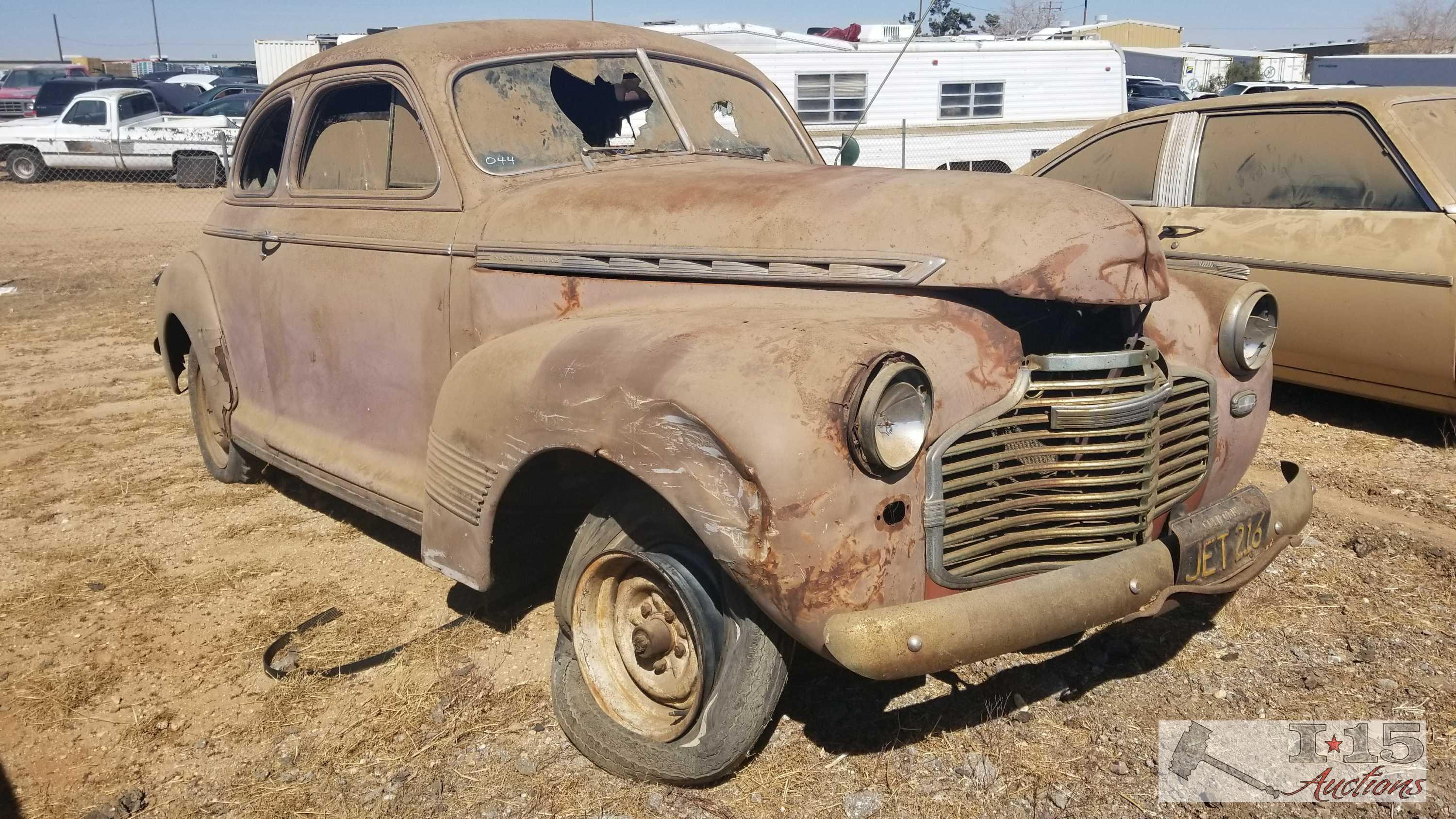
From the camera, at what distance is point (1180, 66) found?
34906mm

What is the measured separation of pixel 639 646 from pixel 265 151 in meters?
3.02

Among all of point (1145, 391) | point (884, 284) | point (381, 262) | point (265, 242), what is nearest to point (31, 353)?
point (265, 242)

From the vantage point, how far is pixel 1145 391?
2.68 m

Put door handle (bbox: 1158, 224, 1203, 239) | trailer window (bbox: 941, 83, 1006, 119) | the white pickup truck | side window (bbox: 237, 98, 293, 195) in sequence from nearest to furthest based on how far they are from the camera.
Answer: side window (bbox: 237, 98, 293, 195) → door handle (bbox: 1158, 224, 1203, 239) → trailer window (bbox: 941, 83, 1006, 119) → the white pickup truck

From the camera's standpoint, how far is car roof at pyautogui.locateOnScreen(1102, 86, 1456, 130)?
17.4 feet

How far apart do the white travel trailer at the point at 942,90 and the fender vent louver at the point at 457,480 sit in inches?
465

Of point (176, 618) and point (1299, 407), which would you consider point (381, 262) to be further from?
point (1299, 407)

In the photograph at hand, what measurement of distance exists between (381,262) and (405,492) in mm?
782

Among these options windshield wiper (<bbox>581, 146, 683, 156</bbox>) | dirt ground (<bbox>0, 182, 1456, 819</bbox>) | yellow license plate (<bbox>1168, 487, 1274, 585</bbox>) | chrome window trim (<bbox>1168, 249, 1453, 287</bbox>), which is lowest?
dirt ground (<bbox>0, 182, 1456, 819</bbox>)

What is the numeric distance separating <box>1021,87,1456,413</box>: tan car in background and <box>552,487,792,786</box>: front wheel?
3.26 m

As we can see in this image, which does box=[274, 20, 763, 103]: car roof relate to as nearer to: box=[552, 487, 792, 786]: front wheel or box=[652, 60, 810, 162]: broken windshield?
box=[652, 60, 810, 162]: broken windshield

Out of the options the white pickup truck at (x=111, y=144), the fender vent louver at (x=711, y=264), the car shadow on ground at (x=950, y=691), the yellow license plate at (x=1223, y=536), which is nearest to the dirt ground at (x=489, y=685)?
the car shadow on ground at (x=950, y=691)

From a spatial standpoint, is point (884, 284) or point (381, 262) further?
point (381, 262)

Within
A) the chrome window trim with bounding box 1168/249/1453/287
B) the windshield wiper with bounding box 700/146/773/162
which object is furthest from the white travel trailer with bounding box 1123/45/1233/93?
the windshield wiper with bounding box 700/146/773/162
